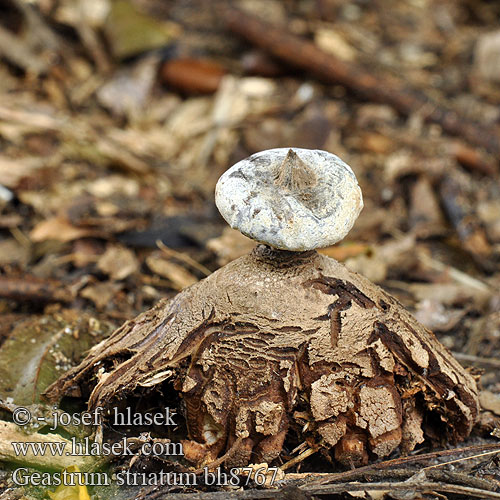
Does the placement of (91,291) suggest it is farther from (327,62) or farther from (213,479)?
(327,62)

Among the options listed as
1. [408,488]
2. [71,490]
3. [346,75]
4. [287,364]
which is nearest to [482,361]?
[408,488]

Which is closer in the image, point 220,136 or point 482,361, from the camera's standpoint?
point 482,361

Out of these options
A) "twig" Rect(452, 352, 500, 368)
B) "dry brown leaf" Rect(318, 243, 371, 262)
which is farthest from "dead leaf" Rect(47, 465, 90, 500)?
"dry brown leaf" Rect(318, 243, 371, 262)

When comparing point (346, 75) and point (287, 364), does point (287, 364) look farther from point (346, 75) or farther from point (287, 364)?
point (346, 75)

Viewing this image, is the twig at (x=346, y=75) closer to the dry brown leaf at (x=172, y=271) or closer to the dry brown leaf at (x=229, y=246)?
the dry brown leaf at (x=229, y=246)

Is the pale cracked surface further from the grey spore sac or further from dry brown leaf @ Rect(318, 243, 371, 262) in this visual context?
dry brown leaf @ Rect(318, 243, 371, 262)

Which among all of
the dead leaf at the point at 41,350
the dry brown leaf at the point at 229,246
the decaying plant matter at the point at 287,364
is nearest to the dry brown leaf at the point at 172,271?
the dry brown leaf at the point at 229,246

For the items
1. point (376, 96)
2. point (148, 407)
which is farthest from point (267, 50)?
point (148, 407)
